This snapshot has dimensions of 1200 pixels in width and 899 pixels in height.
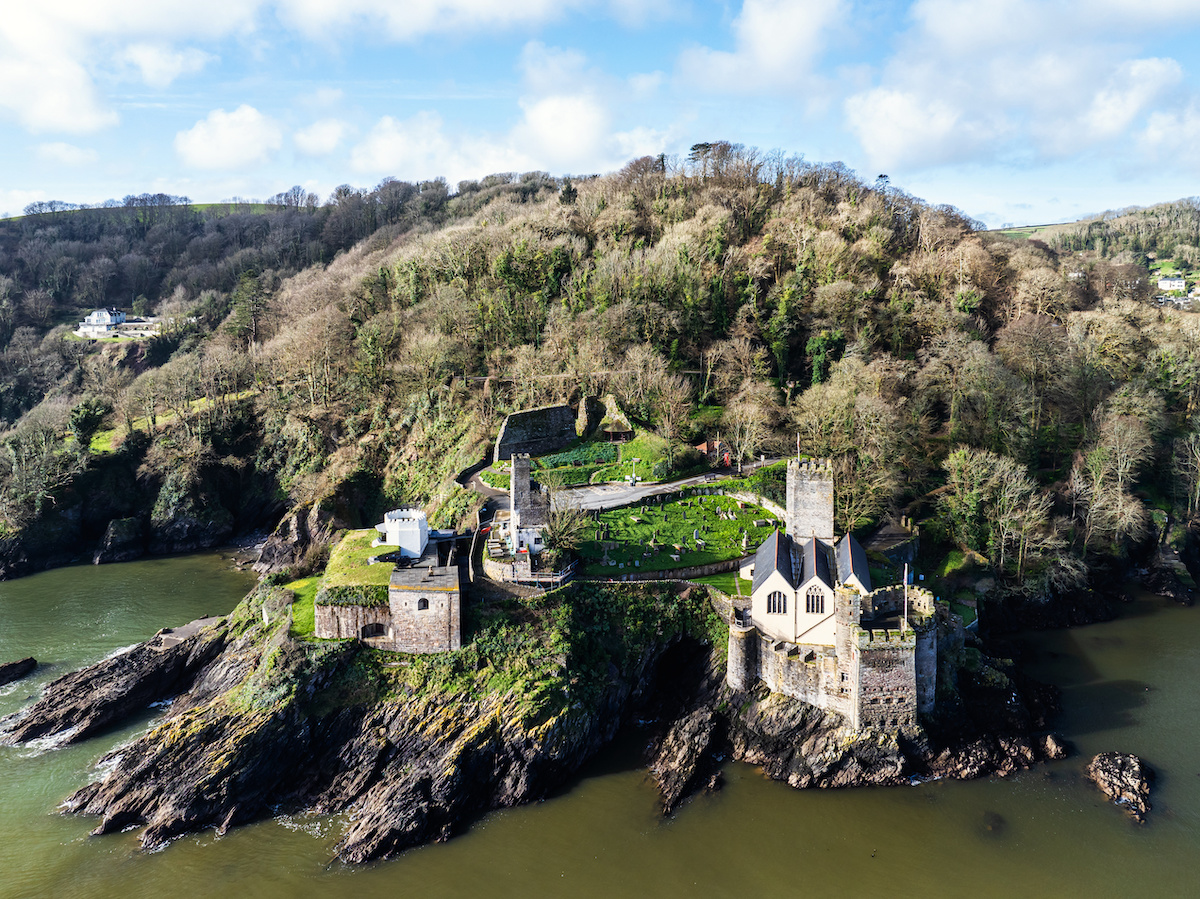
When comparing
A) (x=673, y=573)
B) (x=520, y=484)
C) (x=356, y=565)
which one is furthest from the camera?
(x=520, y=484)

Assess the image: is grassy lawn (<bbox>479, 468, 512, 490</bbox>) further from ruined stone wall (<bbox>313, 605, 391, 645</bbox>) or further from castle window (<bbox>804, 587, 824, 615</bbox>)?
castle window (<bbox>804, 587, 824, 615</bbox>)

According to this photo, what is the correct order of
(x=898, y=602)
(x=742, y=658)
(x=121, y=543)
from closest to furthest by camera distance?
(x=898, y=602), (x=742, y=658), (x=121, y=543)

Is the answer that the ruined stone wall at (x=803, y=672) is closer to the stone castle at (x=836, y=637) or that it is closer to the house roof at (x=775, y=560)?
the stone castle at (x=836, y=637)

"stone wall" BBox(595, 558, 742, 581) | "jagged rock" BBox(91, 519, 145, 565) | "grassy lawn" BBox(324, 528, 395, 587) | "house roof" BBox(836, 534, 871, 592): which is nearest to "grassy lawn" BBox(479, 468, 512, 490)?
"grassy lawn" BBox(324, 528, 395, 587)

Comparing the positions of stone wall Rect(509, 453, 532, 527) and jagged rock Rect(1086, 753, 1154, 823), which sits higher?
stone wall Rect(509, 453, 532, 527)

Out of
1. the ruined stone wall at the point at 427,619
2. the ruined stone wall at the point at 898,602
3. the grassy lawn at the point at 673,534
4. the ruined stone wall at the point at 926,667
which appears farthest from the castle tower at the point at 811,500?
the ruined stone wall at the point at 427,619

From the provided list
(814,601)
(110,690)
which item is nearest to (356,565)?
(110,690)

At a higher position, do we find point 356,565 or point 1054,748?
point 356,565

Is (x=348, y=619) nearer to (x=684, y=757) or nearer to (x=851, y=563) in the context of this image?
(x=684, y=757)
